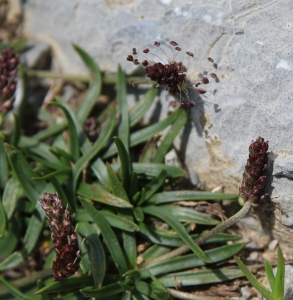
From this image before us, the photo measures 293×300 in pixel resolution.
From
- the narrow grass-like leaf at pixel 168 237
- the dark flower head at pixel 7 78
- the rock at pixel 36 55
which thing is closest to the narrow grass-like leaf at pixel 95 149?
the narrow grass-like leaf at pixel 168 237

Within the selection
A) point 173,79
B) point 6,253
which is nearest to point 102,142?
point 173,79

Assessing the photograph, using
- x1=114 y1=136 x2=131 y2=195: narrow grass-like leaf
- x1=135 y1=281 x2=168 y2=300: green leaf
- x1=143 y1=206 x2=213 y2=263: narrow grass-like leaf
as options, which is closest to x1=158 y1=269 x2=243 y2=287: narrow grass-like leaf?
x1=135 y1=281 x2=168 y2=300: green leaf

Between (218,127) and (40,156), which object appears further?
(40,156)

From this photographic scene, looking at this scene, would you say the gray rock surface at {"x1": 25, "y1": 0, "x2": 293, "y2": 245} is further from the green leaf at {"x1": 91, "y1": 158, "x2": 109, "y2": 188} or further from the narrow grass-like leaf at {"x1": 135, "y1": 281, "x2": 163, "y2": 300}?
the narrow grass-like leaf at {"x1": 135, "y1": 281, "x2": 163, "y2": 300}

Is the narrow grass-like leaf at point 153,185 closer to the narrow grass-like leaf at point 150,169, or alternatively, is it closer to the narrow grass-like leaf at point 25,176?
the narrow grass-like leaf at point 150,169

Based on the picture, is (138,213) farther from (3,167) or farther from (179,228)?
(3,167)

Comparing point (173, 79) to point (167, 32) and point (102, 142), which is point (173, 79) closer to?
point (167, 32)
